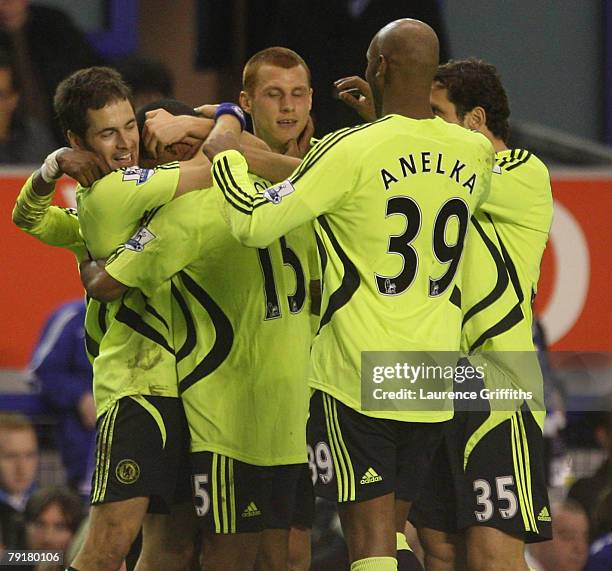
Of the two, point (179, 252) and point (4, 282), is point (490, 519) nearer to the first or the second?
point (179, 252)

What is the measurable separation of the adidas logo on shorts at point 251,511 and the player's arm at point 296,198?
0.85 m

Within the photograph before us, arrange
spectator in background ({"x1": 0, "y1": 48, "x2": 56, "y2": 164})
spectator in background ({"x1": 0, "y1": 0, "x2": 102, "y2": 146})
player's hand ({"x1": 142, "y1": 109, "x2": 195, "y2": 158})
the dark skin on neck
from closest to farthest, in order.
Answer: the dark skin on neck, player's hand ({"x1": 142, "y1": 109, "x2": 195, "y2": 158}), spectator in background ({"x1": 0, "y1": 48, "x2": 56, "y2": 164}), spectator in background ({"x1": 0, "y1": 0, "x2": 102, "y2": 146})

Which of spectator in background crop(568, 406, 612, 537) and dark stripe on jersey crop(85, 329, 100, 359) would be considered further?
spectator in background crop(568, 406, 612, 537)

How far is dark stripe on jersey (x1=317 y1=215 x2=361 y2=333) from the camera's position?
388 centimetres

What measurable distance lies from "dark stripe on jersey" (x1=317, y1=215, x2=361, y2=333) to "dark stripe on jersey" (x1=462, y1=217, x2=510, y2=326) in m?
0.60

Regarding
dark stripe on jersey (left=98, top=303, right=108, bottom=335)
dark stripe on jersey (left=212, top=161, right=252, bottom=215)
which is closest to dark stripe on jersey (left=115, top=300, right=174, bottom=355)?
dark stripe on jersey (left=98, top=303, right=108, bottom=335)

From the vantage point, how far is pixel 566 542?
5.18m

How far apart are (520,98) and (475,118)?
7.34 feet

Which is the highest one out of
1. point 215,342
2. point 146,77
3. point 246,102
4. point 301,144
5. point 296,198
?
point 146,77

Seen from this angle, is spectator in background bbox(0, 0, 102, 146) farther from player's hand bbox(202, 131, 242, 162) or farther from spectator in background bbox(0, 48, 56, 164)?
player's hand bbox(202, 131, 242, 162)

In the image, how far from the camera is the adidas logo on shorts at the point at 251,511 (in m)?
4.27

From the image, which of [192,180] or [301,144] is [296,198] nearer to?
[192,180]

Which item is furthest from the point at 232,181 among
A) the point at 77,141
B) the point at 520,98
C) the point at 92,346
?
the point at 520,98

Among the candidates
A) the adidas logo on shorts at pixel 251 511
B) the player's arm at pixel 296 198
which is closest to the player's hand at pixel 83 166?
the player's arm at pixel 296 198
